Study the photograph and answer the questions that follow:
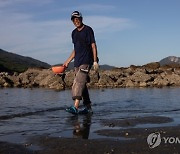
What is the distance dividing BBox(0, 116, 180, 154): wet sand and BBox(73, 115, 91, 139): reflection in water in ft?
0.11

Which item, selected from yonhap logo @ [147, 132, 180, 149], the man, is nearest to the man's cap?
the man

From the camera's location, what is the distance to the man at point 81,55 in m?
9.95

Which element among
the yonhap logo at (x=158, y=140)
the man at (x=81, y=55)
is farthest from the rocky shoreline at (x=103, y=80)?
the yonhap logo at (x=158, y=140)

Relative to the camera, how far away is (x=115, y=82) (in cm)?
3200

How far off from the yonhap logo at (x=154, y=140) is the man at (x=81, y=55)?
3847 millimetres

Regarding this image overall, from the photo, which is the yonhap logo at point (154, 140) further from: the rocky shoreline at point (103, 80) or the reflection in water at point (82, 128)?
the rocky shoreline at point (103, 80)

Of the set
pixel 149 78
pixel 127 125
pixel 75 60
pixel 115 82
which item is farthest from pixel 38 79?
pixel 127 125

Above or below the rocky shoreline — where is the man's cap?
above

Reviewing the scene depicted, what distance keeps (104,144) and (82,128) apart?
1860 mm

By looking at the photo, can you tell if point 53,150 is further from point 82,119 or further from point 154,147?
point 82,119

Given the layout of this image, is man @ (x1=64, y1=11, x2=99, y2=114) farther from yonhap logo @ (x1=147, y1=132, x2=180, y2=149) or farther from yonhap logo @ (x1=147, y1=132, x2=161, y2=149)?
yonhap logo @ (x1=147, y1=132, x2=180, y2=149)

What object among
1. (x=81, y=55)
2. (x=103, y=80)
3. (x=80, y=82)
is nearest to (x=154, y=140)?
(x=80, y=82)

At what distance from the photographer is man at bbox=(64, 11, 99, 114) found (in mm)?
9953

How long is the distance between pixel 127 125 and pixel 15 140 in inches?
98.9
